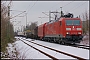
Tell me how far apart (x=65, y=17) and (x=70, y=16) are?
0.92 metres

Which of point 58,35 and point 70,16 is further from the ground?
point 70,16

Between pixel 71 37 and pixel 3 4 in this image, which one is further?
pixel 71 37

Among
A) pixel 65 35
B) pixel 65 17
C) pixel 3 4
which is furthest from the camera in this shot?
pixel 65 17

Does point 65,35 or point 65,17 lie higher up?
point 65,17

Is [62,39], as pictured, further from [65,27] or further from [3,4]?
[3,4]

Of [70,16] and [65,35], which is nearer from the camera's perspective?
[65,35]

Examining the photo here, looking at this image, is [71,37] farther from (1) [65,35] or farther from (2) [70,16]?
(2) [70,16]

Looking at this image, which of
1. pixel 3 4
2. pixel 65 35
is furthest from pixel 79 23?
pixel 3 4

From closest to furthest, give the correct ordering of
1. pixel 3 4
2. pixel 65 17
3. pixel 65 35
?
pixel 3 4, pixel 65 35, pixel 65 17

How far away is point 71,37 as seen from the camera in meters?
28.7

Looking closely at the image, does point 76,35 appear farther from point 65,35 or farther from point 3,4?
point 3,4

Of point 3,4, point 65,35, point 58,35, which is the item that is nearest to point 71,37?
point 65,35

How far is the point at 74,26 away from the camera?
29.8 meters

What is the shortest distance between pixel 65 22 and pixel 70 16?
2134 millimetres
